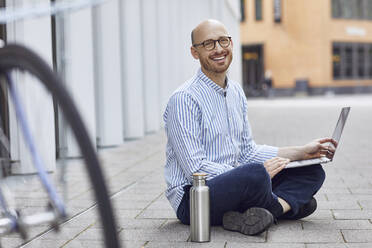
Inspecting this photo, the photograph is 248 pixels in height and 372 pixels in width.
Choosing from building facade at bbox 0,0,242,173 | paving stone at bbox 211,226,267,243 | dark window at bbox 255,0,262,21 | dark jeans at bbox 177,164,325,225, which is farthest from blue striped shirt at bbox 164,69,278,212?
dark window at bbox 255,0,262,21

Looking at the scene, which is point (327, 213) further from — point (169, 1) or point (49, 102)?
point (169, 1)

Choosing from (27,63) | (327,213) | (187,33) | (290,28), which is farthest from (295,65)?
(27,63)

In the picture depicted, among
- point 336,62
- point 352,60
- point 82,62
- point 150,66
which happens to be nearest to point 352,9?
point 352,60

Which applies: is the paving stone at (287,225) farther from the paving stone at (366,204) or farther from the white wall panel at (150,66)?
the white wall panel at (150,66)

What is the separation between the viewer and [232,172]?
3482mm

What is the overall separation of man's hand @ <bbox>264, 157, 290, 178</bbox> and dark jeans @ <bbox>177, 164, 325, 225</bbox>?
0.09 m

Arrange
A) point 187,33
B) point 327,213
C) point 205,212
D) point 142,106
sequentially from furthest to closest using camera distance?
1. point 187,33
2. point 142,106
3. point 327,213
4. point 205,212

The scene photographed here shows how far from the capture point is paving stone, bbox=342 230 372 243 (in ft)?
11.2

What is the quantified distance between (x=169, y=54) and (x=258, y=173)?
10.6 meters

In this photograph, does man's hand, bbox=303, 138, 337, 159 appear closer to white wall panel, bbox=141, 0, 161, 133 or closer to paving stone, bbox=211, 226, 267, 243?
paving stone, bbox=211, 226, 267, 243

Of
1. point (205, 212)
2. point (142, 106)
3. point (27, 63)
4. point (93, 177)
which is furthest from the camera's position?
point (142, 106)

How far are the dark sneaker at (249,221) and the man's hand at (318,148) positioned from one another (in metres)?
0.65

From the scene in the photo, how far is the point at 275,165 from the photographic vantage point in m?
3.62

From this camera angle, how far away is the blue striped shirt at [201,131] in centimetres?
352
